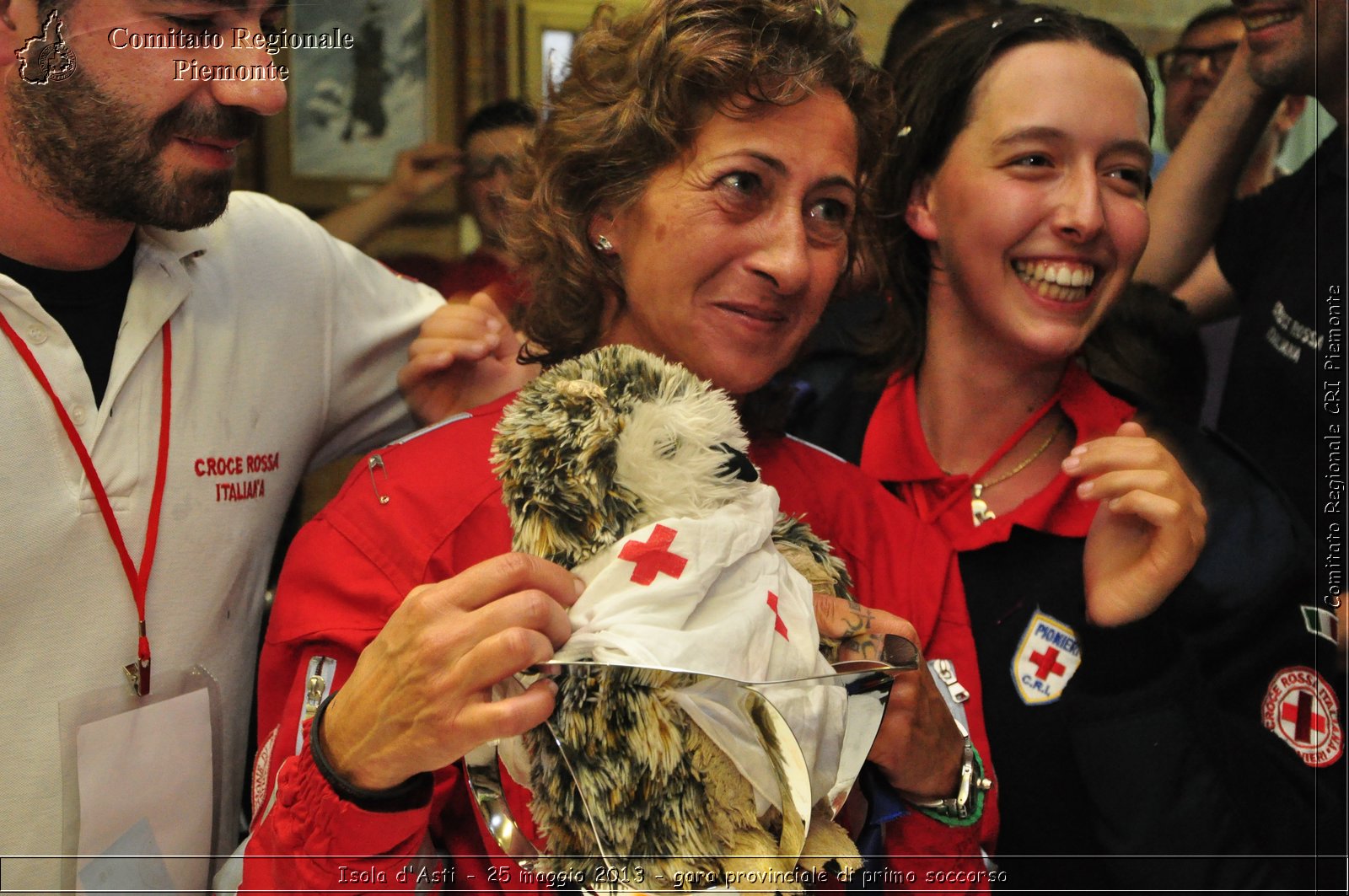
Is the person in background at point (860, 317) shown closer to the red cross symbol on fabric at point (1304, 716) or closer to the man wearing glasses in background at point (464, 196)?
the man wearing glasses in background at point (464, 196)

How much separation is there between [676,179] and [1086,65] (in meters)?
0.52

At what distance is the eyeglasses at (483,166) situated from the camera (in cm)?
148

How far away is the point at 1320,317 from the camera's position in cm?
133

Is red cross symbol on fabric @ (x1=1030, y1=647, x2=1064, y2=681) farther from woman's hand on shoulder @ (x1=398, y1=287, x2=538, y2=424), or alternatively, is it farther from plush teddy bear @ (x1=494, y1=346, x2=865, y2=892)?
woman's hand on shoulder @ (x1=398, y1=287, x2=538, y2=424)

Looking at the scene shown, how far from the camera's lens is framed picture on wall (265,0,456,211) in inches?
56.0

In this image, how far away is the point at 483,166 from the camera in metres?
1.51

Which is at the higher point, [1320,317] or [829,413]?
[1320,317]

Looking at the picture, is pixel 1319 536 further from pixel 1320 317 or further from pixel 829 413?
pixel 829 413

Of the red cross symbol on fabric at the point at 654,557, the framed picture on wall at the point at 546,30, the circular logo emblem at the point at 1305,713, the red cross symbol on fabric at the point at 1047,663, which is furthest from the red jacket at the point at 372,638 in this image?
the framed picture on wall at the point at 546,30

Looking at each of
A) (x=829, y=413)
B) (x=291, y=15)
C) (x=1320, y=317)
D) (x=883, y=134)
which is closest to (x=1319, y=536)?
(x=1320, y=317)

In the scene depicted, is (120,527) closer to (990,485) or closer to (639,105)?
(639,105)

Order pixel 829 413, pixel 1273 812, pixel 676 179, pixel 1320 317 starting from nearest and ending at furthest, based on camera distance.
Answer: pixel 676 179
pixel 1273 812
pixel 1320 317
pixel 829 413

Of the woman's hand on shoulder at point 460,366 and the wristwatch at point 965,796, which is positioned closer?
the wristwatch at point 965,796

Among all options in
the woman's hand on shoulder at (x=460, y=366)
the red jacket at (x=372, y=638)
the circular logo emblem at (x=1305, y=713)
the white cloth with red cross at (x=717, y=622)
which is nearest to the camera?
the white cloth with red cross at (x=717, y=622)
